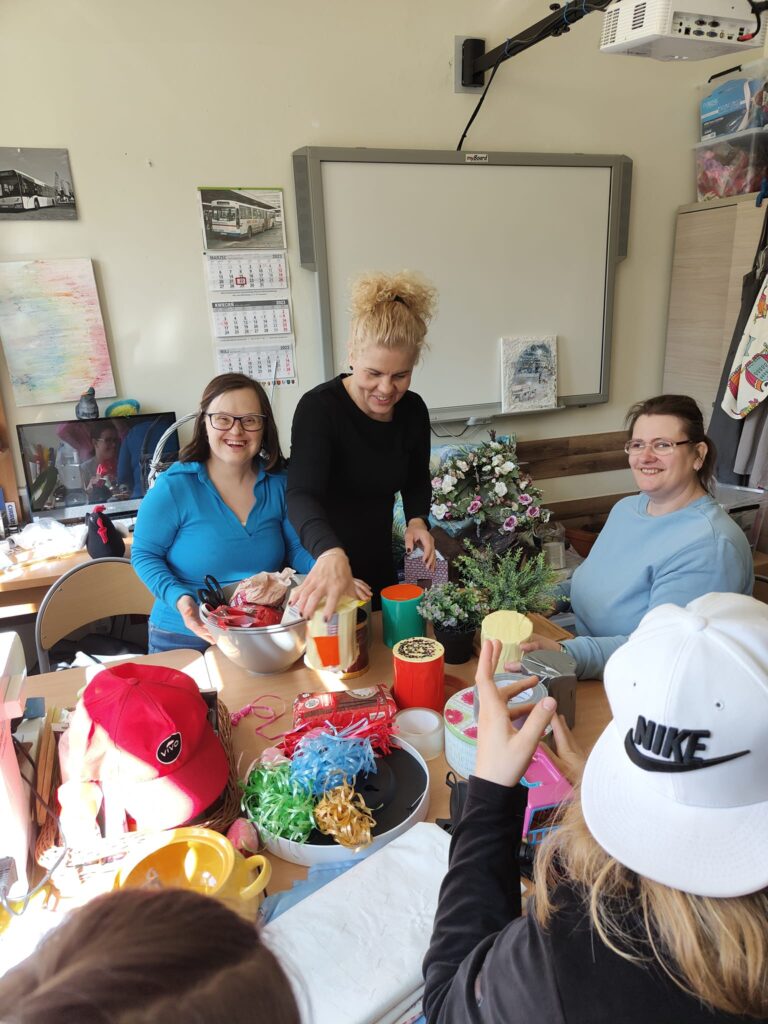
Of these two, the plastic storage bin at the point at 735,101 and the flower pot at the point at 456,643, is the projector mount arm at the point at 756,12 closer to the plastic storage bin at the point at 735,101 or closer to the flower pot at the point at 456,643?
the plastic storage bin at the point at 735,101

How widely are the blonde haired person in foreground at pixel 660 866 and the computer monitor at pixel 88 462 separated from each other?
243cm

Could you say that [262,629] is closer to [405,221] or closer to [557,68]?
[405,221]

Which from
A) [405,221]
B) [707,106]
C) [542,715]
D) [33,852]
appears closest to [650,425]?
[542,715]

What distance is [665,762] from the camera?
0.59 m

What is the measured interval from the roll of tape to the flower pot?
207 mm

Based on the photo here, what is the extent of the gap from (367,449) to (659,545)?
75cm

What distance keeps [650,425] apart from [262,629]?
40.5 inches

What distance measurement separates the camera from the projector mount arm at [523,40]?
2141 mm

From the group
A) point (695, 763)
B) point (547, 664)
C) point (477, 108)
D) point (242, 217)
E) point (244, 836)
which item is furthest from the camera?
point (477, 108)

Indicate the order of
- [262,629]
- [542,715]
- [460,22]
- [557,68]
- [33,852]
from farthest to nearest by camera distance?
[557,68] < [460,22] < [262,629] < [33,852] < [542,715]

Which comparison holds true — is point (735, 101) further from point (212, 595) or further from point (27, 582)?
point (27, 582)

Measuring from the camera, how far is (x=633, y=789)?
619 mm

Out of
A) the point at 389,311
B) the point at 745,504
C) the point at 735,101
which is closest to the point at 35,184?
the point at 389,311

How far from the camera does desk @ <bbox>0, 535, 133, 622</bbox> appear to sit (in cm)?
230
